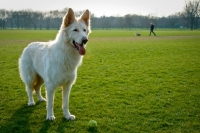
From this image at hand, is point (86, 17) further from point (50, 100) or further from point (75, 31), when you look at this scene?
point (50, 100)

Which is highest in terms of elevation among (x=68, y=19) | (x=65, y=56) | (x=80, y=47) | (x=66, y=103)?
(x=68, y=19)

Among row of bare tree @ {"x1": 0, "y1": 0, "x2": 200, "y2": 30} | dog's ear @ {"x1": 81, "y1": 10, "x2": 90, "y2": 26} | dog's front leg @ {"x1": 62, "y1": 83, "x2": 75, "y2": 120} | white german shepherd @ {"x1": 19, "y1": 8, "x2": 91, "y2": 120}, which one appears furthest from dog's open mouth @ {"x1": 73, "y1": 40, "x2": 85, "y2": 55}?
row of bare tree @ {"x1": 0, "y1": 0, "x2": 200, "y2": 30}

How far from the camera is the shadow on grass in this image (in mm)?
4946

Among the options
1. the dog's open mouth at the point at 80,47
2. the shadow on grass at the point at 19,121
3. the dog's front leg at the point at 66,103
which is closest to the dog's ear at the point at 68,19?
Answer: the dog's open mouth at the point at 80,47

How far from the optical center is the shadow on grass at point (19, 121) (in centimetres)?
495

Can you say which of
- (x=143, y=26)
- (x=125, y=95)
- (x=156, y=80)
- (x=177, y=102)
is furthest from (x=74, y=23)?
(x=143, y=26)

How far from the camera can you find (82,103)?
6.77 m

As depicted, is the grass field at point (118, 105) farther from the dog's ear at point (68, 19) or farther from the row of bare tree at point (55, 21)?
the row of bare tree at point (55, 21)

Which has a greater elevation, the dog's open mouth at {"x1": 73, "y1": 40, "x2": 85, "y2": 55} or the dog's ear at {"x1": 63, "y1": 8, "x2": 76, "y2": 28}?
the dog's ear at {"x1": 63, "y1": 8, "x2": 76, "y2": 28}

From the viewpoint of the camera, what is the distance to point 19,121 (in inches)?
213

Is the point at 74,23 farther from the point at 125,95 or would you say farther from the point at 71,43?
the point at 125,95

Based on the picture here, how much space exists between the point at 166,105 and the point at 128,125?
2061 millimetres

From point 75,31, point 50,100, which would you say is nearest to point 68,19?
point 75,31

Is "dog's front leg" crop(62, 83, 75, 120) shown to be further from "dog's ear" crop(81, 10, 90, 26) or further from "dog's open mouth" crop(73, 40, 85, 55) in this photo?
"dog's ear" crop(81, 10, 90, 26)
